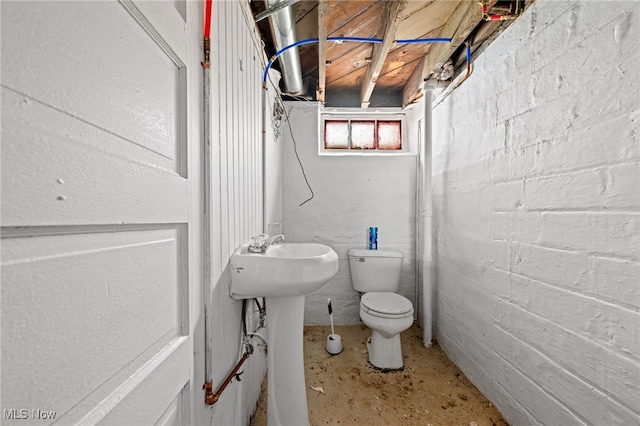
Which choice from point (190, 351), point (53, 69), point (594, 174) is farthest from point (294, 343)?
point (594, 174)

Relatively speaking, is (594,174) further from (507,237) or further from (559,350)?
(559,350)

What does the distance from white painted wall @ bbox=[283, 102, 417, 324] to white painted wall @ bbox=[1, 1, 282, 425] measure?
161 centimetres

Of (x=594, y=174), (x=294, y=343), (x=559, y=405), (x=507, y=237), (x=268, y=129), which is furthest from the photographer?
(x=268, y=129)

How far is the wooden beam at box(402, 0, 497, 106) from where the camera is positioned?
143 centimetres

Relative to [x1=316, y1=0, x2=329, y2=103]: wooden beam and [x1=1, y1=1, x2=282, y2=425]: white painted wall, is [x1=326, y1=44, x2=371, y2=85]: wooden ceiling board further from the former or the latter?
[x1=1, y1=1, x2=282, y2=425]: white painted wall

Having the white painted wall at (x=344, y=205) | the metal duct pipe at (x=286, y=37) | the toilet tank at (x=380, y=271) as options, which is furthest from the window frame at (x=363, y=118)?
the toilet tank at (x=380, y=271)

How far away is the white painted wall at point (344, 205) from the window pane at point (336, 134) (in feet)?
0.84

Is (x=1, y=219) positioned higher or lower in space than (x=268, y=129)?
lower

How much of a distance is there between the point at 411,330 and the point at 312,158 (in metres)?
1.73

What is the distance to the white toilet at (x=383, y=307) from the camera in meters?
1.68

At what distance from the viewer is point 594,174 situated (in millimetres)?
924

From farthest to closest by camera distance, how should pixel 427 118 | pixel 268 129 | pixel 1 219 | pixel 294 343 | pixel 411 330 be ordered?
pixel 411 330
pixel 427 118
pixel 268 129
pixel 294 343
pixel 1 219

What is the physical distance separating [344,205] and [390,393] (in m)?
1.41

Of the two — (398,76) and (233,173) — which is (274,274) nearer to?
(233,173)
